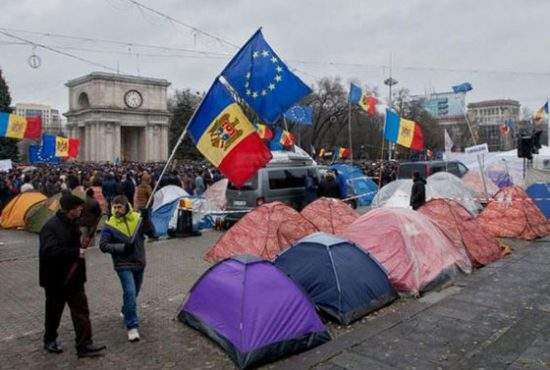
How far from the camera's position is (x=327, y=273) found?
25.2 ft

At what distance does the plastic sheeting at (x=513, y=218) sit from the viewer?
47.4ft

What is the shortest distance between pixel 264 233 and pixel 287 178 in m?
5.54

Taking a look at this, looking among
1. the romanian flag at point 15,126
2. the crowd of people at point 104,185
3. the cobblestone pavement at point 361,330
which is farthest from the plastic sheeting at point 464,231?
the romanian flag at point 15,126

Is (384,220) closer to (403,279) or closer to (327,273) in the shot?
(403,279)

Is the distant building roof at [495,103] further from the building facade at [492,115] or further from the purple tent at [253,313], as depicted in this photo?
the purple tent at [253,313]

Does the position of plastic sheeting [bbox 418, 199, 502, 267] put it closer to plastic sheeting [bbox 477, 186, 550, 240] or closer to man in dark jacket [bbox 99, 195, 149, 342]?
plastic sheeting [bbox 477, 186, 550, 240]

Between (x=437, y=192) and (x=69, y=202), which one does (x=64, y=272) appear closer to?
(x=69, y=202)

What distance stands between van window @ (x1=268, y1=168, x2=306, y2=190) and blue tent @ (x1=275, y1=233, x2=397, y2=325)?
7419 mm

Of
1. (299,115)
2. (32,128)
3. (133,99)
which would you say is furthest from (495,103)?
(32,128)

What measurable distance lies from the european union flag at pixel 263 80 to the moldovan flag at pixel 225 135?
2.15ft

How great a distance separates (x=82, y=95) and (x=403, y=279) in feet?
191

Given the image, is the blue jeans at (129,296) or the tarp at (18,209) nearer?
the blue jeans at (129,296)

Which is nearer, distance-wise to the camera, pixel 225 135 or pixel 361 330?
pixel 361 330

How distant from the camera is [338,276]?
7.63 meters
